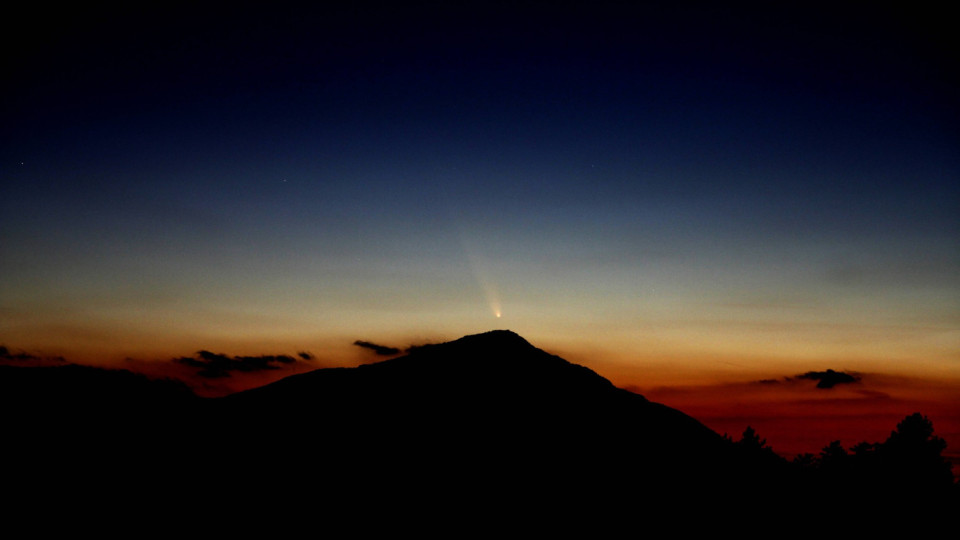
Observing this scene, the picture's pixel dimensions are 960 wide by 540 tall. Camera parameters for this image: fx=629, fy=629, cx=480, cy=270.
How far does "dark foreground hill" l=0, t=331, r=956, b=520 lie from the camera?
74.5 ft

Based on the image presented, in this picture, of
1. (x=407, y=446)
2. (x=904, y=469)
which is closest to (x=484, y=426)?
(x=407, y=446)

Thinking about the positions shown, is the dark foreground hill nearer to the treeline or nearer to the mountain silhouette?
the mountain silhouette

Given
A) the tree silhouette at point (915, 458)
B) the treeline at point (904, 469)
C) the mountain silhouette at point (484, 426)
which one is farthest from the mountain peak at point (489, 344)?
the tree silhouette at point (915, 458)

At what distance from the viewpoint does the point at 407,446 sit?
24.8 metres

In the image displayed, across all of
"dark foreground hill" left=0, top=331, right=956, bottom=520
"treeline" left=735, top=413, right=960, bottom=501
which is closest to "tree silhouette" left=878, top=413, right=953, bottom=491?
"treeline" left=735, top=413, right=960, bottom=501

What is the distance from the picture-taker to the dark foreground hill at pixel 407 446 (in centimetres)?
2270

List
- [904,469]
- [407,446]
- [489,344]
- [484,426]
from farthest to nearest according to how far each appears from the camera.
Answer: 1. [904,469]
2. [489,344]
3. [484,426]
4. [407,446]

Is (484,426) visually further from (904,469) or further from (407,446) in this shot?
(904,469)

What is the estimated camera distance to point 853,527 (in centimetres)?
2634

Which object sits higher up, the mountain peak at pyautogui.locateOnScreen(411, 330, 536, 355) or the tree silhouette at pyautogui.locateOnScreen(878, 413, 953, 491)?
the mountain peak at pyautogui.locateOnScreen(411, 330, 536, 355)

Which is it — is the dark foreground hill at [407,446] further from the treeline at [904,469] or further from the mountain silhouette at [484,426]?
the treeline at [904,469]

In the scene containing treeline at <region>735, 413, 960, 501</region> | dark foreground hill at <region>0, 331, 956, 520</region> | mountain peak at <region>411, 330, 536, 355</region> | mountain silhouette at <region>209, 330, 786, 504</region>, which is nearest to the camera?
dark foreground hill at <region>0, 331, 956, 520</region>

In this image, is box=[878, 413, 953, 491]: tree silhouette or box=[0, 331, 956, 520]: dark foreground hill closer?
box=[0, 331, 956, 520]: dark foreground hill

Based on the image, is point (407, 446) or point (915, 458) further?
point (915, 458)
